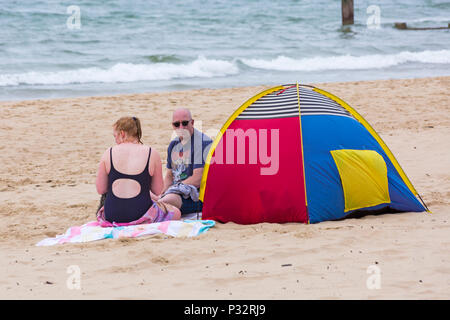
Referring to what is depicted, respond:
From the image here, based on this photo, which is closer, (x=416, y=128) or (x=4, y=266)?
(x=4, y=266)

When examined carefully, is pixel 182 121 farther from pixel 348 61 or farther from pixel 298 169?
pixel 348 61

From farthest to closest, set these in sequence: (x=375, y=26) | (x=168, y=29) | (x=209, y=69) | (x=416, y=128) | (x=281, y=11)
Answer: (x=281, y=11) → (x=375, y=26) → (x=168, y=29) → (x=209, y=69) → (x=416, y=128)

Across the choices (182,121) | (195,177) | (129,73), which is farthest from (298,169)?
(129,73)

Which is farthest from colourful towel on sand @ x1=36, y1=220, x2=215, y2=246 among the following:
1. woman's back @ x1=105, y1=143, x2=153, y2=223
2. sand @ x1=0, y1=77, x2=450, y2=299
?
woman's back @ x1=105, y1=143, x2=153, y2=223

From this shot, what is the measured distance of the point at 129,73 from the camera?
18656 mm

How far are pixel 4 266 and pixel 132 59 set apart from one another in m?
16.2

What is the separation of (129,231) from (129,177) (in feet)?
1.49

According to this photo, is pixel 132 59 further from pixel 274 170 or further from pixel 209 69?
pixel 274 170

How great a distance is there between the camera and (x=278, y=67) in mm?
20328

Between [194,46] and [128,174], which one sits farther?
[194,46]

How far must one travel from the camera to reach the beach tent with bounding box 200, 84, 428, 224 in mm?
5762

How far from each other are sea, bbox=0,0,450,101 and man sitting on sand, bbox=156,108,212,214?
31.9ft

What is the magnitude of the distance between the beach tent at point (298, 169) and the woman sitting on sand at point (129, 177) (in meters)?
0.59
